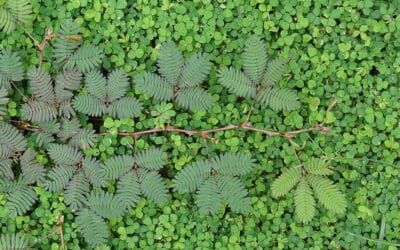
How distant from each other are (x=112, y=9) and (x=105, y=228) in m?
1.46

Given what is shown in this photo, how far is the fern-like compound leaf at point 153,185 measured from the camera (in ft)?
12.0

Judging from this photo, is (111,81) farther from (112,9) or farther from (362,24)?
(362,24)

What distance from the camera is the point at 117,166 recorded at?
368cm

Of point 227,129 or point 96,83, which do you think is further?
point 227,129

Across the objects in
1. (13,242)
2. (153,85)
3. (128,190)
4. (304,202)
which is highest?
(153,85)

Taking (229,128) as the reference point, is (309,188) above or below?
below

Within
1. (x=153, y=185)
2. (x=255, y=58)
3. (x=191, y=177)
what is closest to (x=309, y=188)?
(x=191, y=177)

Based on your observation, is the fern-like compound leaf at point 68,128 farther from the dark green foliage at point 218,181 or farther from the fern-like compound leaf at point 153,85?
the dark green foliage at point 218,181

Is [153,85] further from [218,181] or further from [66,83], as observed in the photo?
[218,181]

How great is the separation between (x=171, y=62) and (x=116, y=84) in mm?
390

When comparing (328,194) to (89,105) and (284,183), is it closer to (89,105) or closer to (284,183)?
(284,183)

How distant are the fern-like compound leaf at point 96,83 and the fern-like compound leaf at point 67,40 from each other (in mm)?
199

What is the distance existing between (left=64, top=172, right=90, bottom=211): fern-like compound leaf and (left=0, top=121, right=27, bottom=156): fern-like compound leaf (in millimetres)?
396

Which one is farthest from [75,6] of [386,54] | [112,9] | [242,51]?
[386,54]
